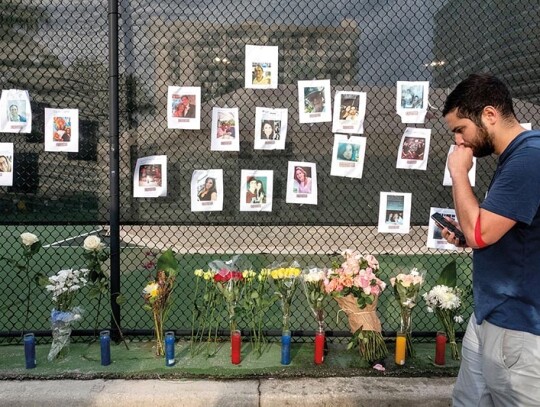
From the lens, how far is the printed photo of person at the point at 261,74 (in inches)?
134

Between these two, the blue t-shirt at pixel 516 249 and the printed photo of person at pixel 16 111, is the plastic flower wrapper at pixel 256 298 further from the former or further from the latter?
the printed photo of person at pixel 16 111

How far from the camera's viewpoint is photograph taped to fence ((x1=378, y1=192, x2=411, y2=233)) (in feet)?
11.6

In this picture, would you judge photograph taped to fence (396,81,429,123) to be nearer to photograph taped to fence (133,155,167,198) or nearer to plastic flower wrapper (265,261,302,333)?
plastic flower wrapper (265,261,302,333)

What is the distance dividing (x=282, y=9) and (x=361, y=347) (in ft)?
8.02

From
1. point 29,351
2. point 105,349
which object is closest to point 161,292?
point 105,349

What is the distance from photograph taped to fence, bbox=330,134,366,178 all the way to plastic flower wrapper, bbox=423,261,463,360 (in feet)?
3.11

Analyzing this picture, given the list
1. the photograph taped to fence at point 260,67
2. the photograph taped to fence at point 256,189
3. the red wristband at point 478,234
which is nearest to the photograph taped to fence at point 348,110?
the photograph taped to fence at point 260,67

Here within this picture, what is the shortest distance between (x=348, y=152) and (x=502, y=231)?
2.04 m

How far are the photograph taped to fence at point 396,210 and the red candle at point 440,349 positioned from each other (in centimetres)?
79

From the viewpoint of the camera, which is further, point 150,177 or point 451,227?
point 150,177

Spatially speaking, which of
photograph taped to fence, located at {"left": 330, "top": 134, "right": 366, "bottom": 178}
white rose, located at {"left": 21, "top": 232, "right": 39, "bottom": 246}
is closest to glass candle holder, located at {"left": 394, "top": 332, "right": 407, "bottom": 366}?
photograph taped to fence, located at {"left": 330, "top": 134, "right": 366, "bottom": 178}

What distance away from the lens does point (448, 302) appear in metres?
3.15

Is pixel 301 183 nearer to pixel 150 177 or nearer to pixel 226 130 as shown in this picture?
pixel 226 130

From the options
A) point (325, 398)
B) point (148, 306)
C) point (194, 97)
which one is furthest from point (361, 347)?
point (194, 97)
